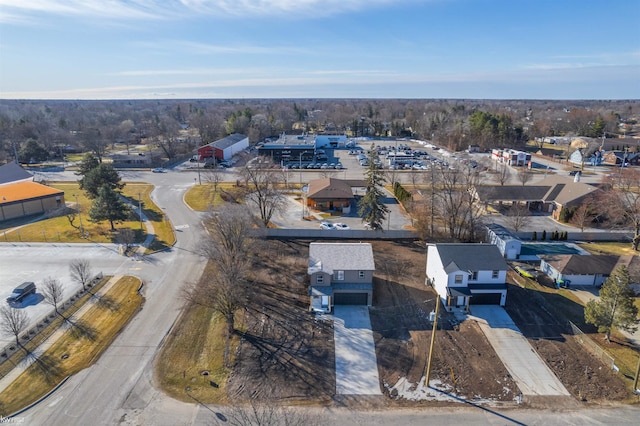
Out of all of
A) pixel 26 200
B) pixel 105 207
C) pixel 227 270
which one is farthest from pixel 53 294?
pixel 26 200

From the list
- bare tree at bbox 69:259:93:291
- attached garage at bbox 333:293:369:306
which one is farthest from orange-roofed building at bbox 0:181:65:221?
attached garage at bbox 333:293:369:306

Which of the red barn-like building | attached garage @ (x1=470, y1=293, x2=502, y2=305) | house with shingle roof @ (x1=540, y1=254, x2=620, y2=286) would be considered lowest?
attached garage @ (x1=470, y1=293, x2=502, y2=305)

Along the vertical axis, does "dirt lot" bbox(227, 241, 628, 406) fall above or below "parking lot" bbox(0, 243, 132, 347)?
below

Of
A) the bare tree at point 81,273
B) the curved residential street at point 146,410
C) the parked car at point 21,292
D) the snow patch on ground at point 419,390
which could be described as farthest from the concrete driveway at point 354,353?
the parked car at point 21,292

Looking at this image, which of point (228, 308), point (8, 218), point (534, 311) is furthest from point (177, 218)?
point (534, 311)

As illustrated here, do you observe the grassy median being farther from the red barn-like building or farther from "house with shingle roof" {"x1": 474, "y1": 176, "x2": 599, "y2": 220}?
the red barn-like building

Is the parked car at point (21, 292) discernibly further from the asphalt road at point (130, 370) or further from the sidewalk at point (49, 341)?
the asphalt road at point (130, 370)
